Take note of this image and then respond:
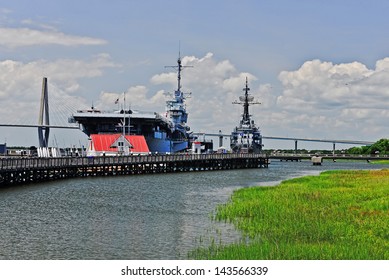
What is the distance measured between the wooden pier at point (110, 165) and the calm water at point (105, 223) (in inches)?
248

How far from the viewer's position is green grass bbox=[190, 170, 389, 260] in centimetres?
2589

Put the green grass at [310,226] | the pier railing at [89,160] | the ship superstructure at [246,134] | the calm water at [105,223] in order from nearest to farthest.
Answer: the green grass at [310,226] < the calm water at [105,223] < the pier railing at [89,160] < the ship superstructure at [246,134]

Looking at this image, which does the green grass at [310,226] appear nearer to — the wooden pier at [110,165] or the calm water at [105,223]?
the calm water at [105,223]

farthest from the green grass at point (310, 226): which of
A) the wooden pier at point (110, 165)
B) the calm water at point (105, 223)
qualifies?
the wooden pier at point (110, 165)

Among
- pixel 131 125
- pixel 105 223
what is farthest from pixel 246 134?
pixel 105 223

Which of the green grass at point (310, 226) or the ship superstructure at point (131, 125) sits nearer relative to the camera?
the green grass at point (310, 226)

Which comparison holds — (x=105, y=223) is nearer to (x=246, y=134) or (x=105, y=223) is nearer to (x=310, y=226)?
(x=310, y=226)

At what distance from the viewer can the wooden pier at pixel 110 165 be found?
66.4 m

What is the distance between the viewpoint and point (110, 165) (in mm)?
91188

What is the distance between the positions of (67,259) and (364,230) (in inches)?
529

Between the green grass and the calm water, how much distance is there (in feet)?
5.76

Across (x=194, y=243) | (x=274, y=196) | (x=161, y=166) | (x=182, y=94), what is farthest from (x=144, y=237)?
(x=182, y=94)

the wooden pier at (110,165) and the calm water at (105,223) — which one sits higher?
the wooden pier at (110,165)

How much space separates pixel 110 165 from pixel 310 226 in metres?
61.0
